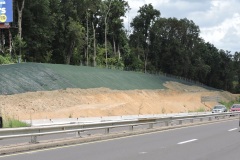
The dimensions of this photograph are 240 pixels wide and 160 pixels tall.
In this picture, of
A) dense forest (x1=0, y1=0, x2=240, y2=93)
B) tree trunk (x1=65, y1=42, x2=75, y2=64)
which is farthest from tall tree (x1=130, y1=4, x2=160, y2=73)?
tree trunk (x1=65, y1=42, x2=75, y2=64)

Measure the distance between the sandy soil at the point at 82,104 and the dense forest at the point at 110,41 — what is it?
14.2 m

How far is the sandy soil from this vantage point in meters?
42.8

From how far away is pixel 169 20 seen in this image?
5138 inches

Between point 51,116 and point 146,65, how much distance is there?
8124 centimetres

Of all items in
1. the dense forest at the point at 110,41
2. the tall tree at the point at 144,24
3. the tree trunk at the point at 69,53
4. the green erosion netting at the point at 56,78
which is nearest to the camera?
the green erosion netting at the point at 56,78

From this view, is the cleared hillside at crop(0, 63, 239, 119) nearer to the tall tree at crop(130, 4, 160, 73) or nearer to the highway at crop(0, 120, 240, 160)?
the highway at crop(0, 120, 240, 160)

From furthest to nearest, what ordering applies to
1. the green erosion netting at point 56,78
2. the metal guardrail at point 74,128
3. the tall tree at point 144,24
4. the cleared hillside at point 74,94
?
the tall tree at point 144,24, the green erosion netting at point 56,78, the cleared hillside at point 74,94, the metal guardrail at point 74,128

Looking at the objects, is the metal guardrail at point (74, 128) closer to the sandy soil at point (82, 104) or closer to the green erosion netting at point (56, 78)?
the sandy soil at point (82, 104)

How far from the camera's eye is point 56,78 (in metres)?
56.1

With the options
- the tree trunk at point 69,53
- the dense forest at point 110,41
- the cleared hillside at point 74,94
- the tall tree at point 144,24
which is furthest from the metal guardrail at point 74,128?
the tall tree at point 144,24

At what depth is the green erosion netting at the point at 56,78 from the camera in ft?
159

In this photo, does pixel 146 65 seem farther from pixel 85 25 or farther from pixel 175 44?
pixel 85 25

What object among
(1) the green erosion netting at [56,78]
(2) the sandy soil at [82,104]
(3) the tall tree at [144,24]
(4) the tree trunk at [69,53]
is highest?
(3) the tall tree at [144,24]

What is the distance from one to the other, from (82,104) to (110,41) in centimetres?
6332
